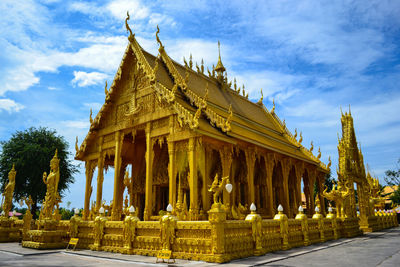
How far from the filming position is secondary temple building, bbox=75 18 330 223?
13.3 m

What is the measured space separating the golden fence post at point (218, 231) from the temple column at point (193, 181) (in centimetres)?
360

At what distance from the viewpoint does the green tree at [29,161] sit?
78.6 ft

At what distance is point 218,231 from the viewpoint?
8.21m

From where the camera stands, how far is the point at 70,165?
27.2m

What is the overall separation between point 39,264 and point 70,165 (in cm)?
2014

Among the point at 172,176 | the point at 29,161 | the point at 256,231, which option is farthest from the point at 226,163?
the point at 29,161

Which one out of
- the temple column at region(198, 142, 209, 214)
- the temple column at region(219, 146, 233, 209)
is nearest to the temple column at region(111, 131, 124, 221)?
the temple column at region(198, 142, 209, 214)

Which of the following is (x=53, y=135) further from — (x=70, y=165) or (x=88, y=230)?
(x=88, y=230)

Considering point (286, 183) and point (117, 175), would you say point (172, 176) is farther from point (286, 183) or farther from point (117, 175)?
point (286, 183)

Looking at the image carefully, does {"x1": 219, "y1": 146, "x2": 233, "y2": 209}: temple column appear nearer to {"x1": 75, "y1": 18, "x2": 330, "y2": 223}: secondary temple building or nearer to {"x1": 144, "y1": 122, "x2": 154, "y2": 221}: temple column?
{"x1": 75, "y1": 18, "x2": 330, "y2": 223}: secondary temple building

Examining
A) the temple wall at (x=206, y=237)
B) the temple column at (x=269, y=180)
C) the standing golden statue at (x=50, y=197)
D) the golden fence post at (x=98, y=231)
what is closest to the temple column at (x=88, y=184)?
the temple wall at (x=206, y=237)

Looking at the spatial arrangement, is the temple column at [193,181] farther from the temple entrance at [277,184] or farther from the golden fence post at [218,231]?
the temple entrance at [277,184]

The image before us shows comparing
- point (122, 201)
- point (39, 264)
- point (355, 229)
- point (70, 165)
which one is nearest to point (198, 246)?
point (39, 264)

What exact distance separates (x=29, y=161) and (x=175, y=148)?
1621cm
